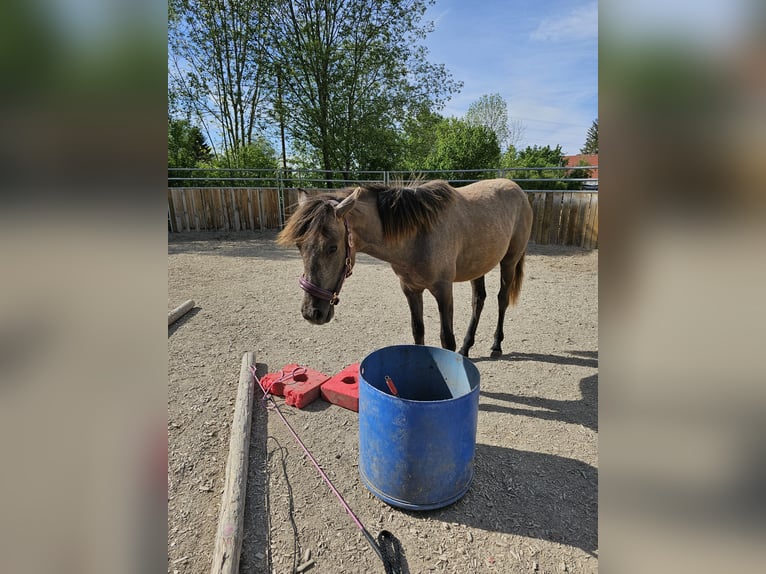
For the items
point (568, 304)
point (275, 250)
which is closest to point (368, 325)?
point (568, 304)

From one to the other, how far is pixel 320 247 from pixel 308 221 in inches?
7.1

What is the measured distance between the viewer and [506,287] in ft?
14.8

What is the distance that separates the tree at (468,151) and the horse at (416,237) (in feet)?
42.9

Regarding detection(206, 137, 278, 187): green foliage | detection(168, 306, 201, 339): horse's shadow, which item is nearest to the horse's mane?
detection(168, 306, 201, 339): horse's shadow

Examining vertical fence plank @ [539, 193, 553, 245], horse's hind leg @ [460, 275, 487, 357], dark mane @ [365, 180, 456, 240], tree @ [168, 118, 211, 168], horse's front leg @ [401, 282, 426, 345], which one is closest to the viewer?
dark mane @ [365, 180, 456, 240]

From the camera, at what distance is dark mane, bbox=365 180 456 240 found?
2.89 meters

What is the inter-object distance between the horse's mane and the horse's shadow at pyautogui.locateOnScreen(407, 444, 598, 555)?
1.73m

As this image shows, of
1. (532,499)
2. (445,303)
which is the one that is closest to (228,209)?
(445,303)

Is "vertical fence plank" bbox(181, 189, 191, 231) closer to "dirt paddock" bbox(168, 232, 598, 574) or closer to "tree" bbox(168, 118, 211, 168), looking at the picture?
"tree" bbox(168, 118, 211, 168)

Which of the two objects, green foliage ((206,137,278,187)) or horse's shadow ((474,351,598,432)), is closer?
horse's shadow ((474,351,598,432))

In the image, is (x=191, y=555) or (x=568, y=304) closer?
(x=191, y=555)
